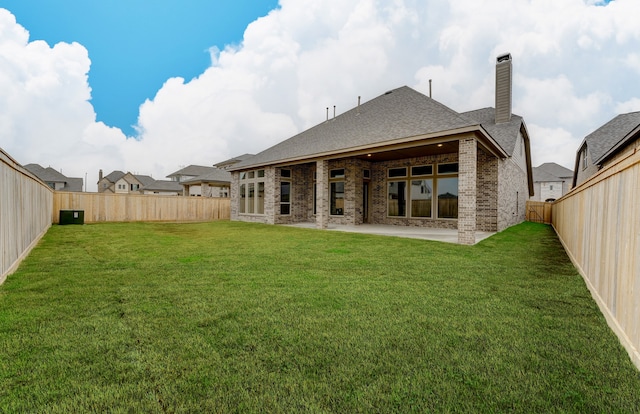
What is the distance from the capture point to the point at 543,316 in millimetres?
3064

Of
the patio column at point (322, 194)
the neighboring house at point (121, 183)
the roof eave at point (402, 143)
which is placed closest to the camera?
the roof eave at point (402, 143)

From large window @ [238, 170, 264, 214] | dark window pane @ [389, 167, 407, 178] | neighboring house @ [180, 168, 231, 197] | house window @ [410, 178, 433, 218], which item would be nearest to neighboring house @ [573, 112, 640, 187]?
house window @ [410, 178, 433, 218]

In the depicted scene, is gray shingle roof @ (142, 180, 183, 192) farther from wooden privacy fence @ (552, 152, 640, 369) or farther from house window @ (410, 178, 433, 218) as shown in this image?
wooden privacy fence @ (552, 152, 640, 369)

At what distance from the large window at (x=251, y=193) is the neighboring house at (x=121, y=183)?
1841 inches

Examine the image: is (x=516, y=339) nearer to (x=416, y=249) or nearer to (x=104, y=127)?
(x=416, y=249)

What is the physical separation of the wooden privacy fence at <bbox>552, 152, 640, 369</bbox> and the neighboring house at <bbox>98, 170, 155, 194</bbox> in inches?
2443

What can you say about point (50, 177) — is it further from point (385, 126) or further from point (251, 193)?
point (385, 126)

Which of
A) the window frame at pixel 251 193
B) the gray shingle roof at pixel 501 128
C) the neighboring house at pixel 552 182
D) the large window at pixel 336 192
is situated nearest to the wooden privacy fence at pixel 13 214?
the window frame at pixel 251 193

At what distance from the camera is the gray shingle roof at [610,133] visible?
48.4 ft

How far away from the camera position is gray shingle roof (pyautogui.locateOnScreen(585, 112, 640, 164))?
14.7m

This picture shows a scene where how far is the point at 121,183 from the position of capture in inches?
2179

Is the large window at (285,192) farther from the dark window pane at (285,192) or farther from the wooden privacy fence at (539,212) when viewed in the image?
the wooden privacy fence at (539,212)

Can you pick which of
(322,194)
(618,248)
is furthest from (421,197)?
(618,248)

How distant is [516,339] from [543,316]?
0.80m
